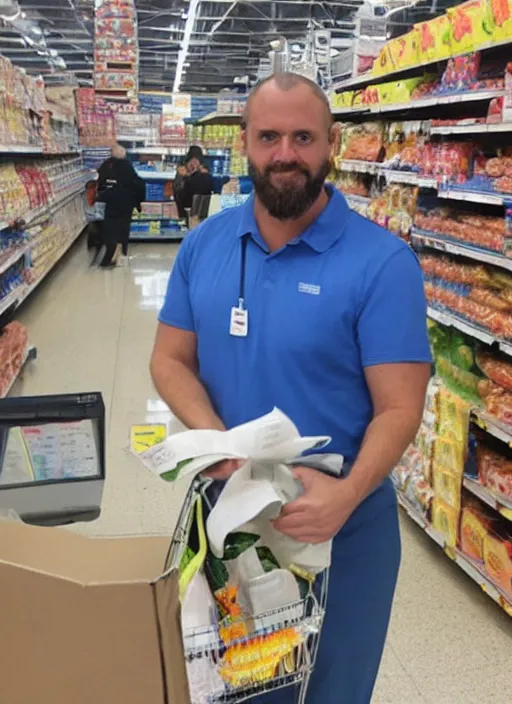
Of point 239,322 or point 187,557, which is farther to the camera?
point 239,322

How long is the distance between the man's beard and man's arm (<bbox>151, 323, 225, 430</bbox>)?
358mm

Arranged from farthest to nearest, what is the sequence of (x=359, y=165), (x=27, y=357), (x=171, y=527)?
(x=27, y=357) < (x=359, y=165) < (x=171, y=527)

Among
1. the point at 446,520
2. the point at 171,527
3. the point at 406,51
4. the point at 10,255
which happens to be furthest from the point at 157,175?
the point at 446,520

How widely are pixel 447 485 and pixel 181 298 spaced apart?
1.89 meters

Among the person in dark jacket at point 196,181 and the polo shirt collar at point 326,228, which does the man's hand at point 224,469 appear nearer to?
the polo shirt collar at point 326,228

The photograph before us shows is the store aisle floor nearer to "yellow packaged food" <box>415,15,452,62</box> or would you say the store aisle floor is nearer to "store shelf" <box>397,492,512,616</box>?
"store shelf" <box>397,492,512,616</box>

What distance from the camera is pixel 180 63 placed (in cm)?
2006

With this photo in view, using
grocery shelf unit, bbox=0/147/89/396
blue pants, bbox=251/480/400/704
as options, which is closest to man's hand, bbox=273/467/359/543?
blue pants, bbox=251/480/400/704

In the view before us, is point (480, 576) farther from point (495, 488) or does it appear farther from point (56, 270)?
point (56, 270)

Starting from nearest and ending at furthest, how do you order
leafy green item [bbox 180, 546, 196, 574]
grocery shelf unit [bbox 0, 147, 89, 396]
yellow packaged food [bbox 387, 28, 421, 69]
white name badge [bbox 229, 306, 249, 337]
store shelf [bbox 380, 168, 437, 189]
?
leafy green item [bbox 180, 546, 196, 574], white name badge [bbox 229, 306, 249, 337], store shelf [bbox 380, 168, 437, 189], yellow packaged food [bbox 387, 28, 421, 69], grocery shelf unit [bbox 0, 147, 89, 396]

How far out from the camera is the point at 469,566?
2.93 metres

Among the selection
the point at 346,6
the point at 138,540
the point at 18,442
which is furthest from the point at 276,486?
the point at 346,6

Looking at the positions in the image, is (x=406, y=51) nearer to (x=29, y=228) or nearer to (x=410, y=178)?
(x=410, y=178)

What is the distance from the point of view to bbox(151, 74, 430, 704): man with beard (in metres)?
1.38
